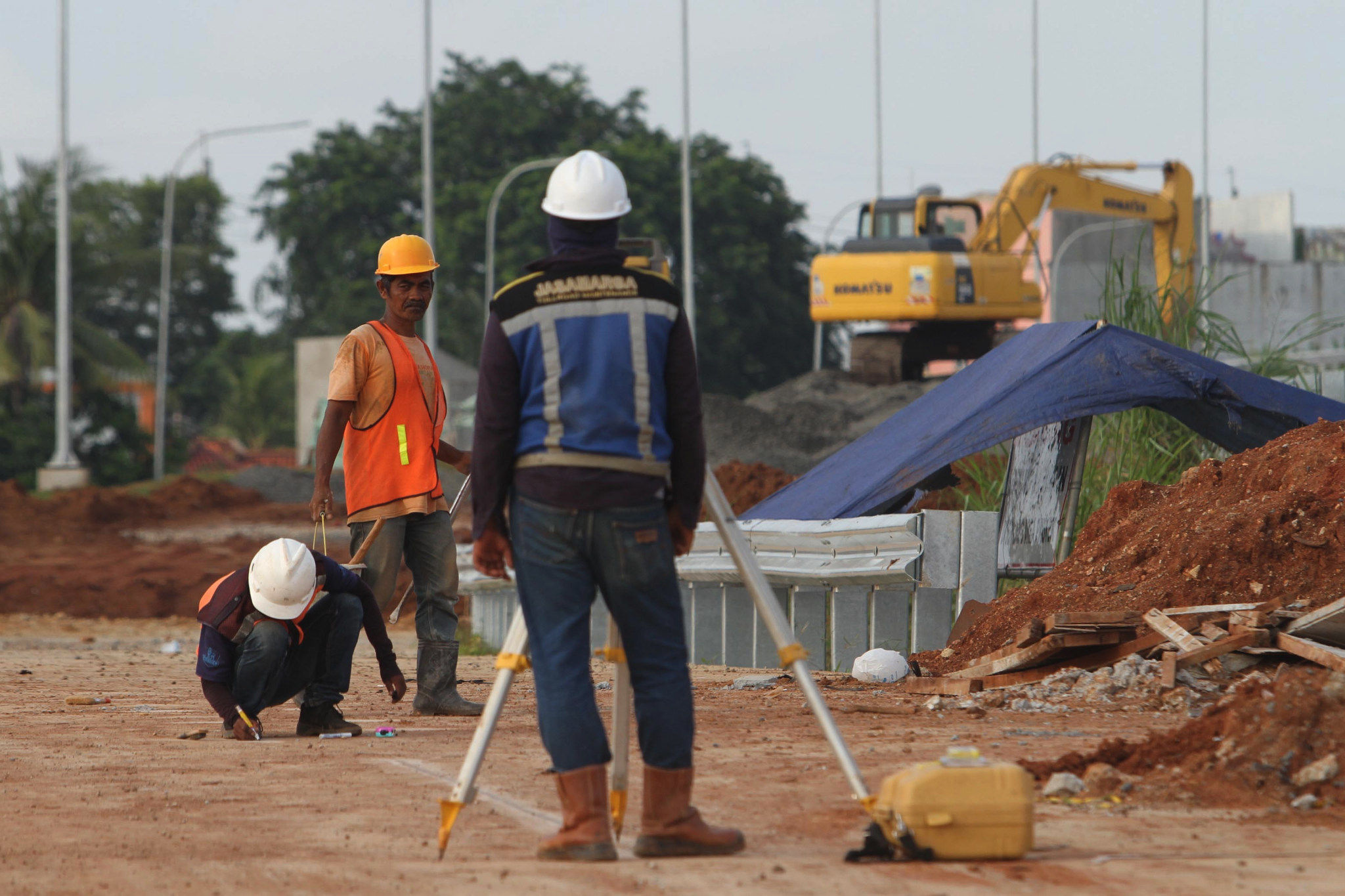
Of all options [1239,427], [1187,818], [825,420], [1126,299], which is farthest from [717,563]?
[825,420]

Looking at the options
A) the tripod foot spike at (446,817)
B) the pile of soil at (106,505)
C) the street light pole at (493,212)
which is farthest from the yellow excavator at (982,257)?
the tripod foot spike at (446,817)

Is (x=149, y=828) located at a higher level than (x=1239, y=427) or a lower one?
lower

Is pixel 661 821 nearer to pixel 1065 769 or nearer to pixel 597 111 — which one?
pixel 1065 769

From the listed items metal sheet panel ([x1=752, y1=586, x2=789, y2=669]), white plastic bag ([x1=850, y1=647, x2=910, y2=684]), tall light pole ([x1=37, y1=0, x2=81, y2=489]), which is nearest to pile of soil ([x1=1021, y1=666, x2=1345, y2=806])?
white plastic bag ([x1=850, y1=647, x2=910, y2=684])

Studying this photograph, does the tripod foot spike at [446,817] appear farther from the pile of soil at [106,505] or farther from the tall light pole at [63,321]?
the tall light pole at [63,321]

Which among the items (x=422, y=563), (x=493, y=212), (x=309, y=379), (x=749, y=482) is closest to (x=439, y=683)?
(x=422, y=563)

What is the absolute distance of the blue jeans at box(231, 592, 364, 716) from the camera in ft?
21.0

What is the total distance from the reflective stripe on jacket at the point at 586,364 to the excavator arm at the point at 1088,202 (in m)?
22.4

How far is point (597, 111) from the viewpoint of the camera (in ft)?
169

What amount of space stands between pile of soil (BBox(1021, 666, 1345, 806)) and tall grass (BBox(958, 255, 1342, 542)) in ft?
13.8

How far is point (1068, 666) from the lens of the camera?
7.14 m

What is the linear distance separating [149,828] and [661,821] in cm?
162

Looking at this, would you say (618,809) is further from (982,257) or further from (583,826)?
(982,257)

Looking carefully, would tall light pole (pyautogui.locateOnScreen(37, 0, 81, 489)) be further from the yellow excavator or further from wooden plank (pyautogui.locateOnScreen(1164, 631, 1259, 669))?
wooden plank (pyautogui.locateOnScreen(1164, 631, 1259, 669))
